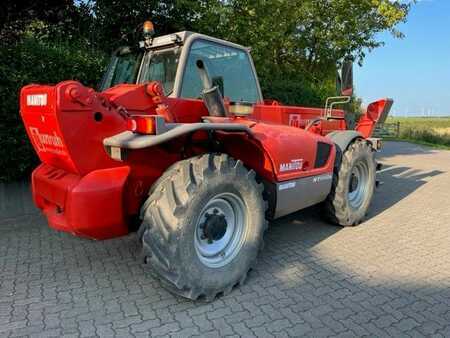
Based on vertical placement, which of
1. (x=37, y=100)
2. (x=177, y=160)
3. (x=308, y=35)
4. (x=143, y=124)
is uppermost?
(x=308, y=35)

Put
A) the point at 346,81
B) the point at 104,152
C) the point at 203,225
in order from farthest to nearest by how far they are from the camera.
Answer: the point at 346,81, the point at 203,225, the point at 104,152

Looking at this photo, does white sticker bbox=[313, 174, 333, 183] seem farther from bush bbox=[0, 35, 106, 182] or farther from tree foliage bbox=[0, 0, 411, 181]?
bush bbox=[0, 35, 106, 182]

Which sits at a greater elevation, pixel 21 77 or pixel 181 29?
pixel 181 29

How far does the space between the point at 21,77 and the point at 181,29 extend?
4.75m

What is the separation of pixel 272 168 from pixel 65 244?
8.31ft

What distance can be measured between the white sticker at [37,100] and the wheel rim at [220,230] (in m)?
1.42

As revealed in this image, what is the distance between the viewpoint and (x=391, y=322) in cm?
297

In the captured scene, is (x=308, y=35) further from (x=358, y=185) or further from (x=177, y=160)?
(x=177, y=160)

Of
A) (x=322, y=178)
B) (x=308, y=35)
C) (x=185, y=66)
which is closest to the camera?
(x=185, y=66)

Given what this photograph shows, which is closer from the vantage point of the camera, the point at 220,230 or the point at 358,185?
the point at 220,230

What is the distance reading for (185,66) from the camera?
12.2 ft

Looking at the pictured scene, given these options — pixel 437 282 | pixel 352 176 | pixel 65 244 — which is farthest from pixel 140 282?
pixel 352 176

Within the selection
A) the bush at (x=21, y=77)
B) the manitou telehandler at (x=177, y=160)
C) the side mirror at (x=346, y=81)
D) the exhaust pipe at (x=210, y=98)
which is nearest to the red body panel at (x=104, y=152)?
the manitou telehandler at (x=177, y=160)

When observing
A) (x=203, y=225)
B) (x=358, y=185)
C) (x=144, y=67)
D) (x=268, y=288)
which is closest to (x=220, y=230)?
(x=203, y=225)
